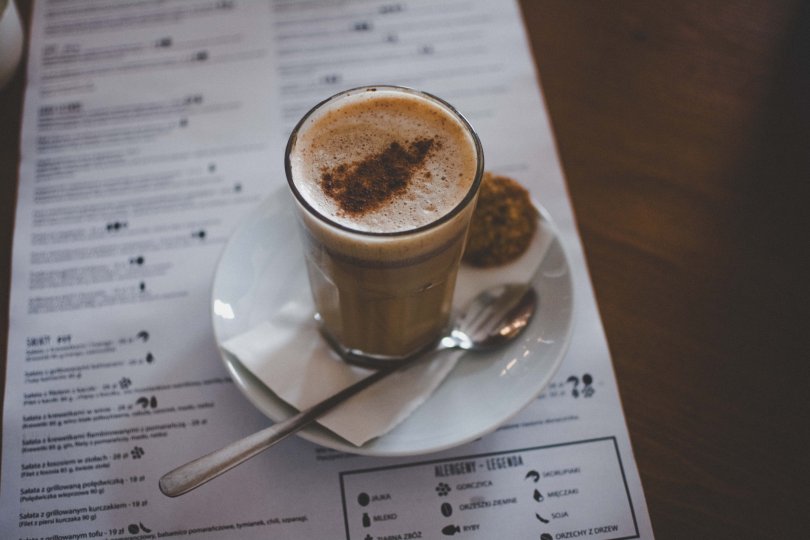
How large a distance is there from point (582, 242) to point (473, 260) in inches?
6.9

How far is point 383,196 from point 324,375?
0.24 m

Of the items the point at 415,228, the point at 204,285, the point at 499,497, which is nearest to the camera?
the point at 415,228

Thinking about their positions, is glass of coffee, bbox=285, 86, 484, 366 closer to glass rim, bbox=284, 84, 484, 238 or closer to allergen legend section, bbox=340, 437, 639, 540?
glass rim, bbox=284, 84, 484, 238

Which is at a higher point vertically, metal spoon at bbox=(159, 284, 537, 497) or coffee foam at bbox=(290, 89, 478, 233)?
coffee foam at bbox=(290, 89, 478, 233)

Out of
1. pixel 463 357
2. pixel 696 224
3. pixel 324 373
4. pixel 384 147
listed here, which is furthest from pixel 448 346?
pixel 696 224

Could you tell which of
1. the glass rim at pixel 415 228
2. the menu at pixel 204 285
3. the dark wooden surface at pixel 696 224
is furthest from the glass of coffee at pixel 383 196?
the dark wooden surface at pixel 696 224

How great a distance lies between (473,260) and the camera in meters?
0.83

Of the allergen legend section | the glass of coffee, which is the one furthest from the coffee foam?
the allergen legend section

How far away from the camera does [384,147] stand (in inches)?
26.2

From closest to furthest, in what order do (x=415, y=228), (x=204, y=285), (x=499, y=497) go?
1. (x=415, y=228)
2. (x=499, y=497)
3. (x=204, y=285)

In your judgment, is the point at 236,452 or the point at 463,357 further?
the point at 463,357

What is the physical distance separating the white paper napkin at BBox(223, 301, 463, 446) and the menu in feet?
0.25

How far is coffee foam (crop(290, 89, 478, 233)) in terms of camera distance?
2.03 ft

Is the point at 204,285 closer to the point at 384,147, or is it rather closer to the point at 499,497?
the point at 384,147
